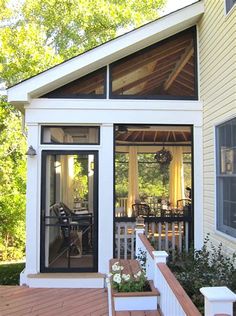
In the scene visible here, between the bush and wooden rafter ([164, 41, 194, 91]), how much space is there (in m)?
2.56

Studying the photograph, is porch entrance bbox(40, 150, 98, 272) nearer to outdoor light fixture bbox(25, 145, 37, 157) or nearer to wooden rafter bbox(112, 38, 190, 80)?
outdoor light fixture bbox(25, 145, 37, 157)

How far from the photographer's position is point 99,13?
48.3ft

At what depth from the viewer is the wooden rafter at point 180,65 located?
21.0 feet

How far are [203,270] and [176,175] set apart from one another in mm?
7113

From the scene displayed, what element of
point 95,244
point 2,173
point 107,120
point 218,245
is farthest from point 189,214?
point 2,173

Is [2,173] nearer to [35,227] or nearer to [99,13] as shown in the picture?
[35,227]

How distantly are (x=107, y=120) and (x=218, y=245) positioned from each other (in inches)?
102

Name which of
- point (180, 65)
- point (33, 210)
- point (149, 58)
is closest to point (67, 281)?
point (33, 210)

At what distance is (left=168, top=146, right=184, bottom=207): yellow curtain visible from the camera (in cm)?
1191

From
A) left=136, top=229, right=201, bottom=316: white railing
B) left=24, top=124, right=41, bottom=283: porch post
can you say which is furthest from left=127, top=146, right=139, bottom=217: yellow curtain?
left=136, top=229, right=201, bottom=316: white railing

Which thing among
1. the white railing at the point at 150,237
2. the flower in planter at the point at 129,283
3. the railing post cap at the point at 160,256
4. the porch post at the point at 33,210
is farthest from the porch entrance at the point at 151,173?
the railing post cap at the point at 160,256

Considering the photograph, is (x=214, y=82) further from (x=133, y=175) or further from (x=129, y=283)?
(x=133, y=175)

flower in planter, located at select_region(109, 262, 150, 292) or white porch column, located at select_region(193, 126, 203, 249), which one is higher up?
white porch column, located at select_region(193, 126, 203, 249)

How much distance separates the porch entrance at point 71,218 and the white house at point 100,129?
16 mm
